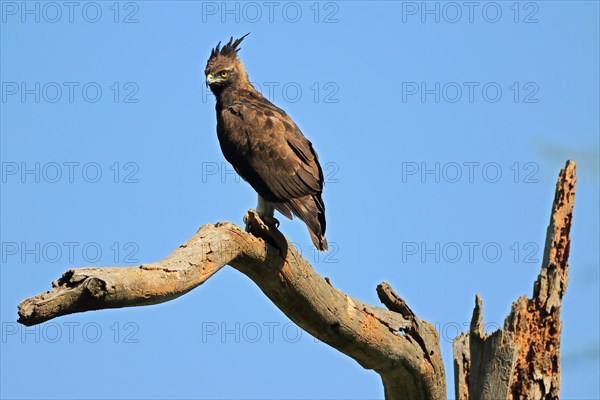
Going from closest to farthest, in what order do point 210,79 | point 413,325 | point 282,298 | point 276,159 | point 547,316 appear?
point 282,298
point 547,316
point 413,325
point 276,159
point 210,79

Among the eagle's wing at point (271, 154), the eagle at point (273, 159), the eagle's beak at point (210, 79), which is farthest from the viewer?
the eagle's beak at point (210, 79)

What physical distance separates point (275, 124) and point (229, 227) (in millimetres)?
2690

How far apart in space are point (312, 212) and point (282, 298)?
41.5 inches

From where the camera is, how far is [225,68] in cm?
1149

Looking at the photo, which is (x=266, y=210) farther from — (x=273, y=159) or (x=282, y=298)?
(x=282, y=298)

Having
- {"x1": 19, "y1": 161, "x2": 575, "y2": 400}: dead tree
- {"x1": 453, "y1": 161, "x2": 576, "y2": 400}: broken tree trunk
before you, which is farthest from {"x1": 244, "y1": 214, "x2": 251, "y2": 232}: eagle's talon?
{"x1": 453, "y1": 161, "x2": 576, "y2": 400}: broken tree trunk

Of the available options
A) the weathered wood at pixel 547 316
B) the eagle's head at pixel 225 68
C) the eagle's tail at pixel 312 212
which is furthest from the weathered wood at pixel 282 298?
the eagle's head at pixel 225 68

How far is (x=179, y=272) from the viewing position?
6895mm

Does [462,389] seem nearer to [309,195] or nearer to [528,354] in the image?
[528,354]

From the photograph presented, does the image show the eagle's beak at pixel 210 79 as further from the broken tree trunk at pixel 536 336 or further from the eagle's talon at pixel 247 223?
the broken tree trunk at pixel 536 336

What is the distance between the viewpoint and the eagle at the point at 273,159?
9539 millimetres

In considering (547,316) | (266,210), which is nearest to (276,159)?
(266,210)

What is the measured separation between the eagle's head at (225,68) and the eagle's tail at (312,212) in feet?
7.48

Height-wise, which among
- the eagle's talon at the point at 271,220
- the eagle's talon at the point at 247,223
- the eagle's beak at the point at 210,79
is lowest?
the eagle's talon at the point at 247,223
